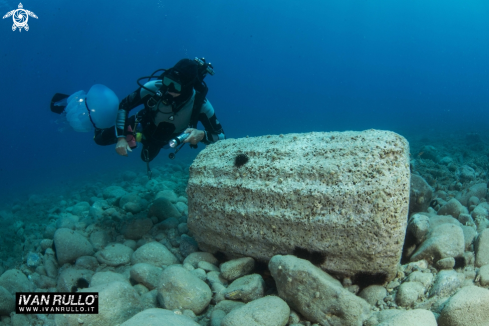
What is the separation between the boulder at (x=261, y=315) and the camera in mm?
2010

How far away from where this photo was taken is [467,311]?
1847mm

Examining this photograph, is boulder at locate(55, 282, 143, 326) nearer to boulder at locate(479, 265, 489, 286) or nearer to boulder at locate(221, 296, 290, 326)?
boulder at locate(221, 296, 290, 326)

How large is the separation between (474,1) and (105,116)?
169 metres

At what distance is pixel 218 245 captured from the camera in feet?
10.8

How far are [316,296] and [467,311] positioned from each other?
3.49 feet

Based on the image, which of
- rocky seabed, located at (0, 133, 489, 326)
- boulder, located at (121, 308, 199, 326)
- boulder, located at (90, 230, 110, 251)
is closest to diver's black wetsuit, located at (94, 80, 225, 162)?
rocky seabed, located at (0, 133, 489, 326)

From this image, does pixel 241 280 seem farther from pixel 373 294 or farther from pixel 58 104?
pixel 58 104

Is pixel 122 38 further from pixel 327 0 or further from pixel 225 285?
pixel 225 285

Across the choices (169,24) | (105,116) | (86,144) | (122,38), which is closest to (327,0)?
(169,24)

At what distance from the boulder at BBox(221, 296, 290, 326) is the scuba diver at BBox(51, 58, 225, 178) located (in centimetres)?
287

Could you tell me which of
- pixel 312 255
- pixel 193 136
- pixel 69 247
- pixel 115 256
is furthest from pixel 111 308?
pixel 193 136

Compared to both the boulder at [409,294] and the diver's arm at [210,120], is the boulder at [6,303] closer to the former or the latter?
the diver's arm at [210,120]

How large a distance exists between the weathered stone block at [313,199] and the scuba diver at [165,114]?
5.34 feet

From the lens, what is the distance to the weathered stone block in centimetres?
234
